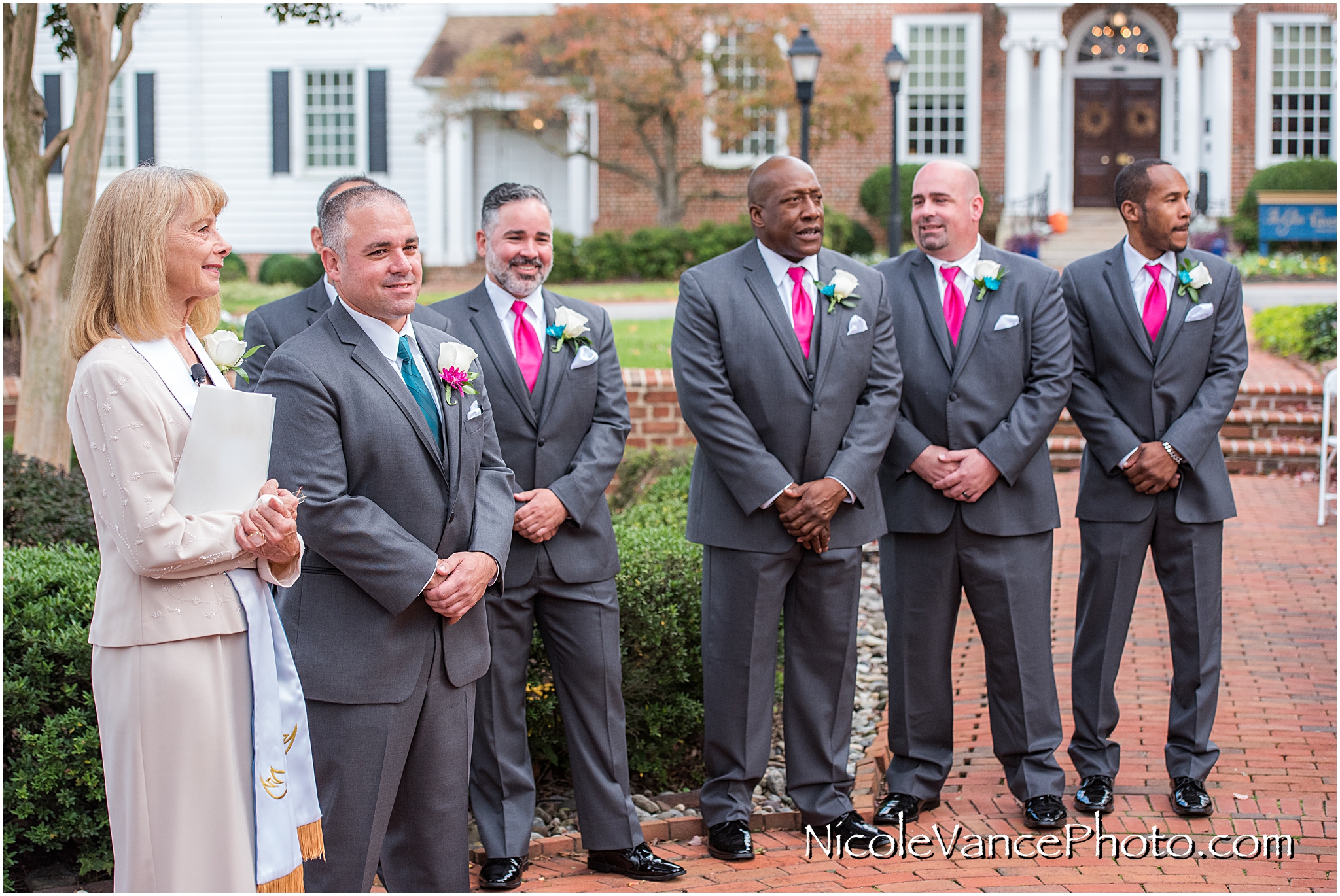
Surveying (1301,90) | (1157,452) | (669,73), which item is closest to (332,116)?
(669,73)

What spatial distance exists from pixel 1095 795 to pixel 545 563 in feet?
7.37

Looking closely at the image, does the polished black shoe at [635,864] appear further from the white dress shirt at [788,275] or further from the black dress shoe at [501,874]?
the white dress shirt at [788,275]

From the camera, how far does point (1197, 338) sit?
4.90 meters

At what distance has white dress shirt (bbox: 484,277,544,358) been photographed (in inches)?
179

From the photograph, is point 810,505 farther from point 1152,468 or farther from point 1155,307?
point 1155,307

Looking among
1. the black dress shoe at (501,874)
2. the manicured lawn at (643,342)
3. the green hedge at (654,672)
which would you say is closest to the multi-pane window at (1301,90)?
the manicured lawn at (643,342)

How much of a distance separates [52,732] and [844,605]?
2784 millimetres

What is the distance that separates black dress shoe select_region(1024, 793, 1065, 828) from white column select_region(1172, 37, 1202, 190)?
21.8 m

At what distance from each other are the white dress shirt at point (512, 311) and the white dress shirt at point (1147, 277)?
232cm

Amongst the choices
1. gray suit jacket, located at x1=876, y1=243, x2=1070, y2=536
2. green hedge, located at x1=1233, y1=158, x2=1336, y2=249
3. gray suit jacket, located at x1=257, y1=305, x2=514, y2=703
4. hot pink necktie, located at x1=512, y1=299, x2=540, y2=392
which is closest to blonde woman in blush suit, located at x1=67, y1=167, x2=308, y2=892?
gray suit jacket, located at x1=257, y1=305, x2=514, y2=703

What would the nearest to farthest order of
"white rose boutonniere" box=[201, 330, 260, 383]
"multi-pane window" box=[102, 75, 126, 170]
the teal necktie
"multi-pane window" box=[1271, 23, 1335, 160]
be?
1. "white rose boutonniere" box=[201, 330, 260, 383]
2. the teal necktie
3. "multi-pane window" box=[1271, 23, 1335, 160]
4. "multi-pane window" box=[102, 75, 126, 170]

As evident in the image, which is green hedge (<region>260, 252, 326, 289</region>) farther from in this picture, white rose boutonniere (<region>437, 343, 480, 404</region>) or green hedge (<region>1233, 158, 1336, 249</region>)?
white rose boutonniere (<region>437, 343, 480, 404</region>)

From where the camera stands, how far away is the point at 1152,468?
4.79m

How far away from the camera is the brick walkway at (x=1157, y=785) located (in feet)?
13.7
